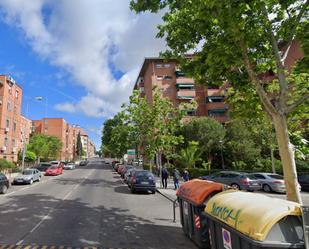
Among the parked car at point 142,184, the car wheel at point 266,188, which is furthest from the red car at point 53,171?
the car wheel at point 266,188

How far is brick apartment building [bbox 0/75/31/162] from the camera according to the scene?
1815 inches

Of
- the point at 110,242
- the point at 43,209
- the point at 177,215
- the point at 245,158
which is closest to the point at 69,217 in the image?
the point at 43,209

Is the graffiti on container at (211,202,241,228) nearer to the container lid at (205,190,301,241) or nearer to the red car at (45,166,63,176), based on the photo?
the container lid at (205,190,301,241)

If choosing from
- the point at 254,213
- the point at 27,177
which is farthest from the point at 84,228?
the point at 27,177

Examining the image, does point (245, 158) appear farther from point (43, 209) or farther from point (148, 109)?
point (43, 209)

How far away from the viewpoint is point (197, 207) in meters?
7.45

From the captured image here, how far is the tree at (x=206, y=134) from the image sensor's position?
38.6m

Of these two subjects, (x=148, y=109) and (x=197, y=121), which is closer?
(x=148, y=109)

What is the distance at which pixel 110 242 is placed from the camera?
25.8 ft

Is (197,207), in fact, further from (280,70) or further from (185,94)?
(185,94)

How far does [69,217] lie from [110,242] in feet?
12.2

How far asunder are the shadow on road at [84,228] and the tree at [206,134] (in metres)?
27.0

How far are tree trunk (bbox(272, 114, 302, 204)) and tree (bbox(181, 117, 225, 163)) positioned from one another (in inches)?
1229

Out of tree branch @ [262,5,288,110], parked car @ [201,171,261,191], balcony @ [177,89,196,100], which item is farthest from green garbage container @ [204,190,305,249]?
balcony @ [177,89,196,100]
